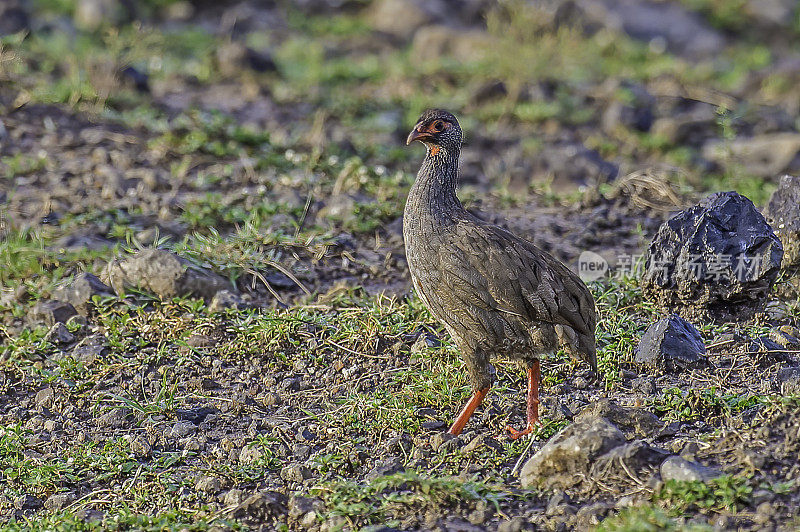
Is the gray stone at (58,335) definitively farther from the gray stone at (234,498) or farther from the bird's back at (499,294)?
the bird's back at (499,294)

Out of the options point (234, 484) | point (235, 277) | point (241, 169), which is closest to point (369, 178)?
point (241, 169)

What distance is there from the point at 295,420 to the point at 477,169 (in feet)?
14.6

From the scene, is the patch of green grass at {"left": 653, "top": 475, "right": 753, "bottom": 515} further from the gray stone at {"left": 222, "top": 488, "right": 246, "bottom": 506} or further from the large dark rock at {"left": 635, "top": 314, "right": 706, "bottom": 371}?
the gray stone at {"left": 222, "top": 488, "right": 246, "bottom": 506}

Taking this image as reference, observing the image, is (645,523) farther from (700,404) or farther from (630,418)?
(700,404)

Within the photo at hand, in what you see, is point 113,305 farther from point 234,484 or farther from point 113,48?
point 113,48

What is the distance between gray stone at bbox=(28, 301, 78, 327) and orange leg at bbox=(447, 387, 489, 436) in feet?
8.75

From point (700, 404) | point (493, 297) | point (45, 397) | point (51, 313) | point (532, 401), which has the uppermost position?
point (493, 297)

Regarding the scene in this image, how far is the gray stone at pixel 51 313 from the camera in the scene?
5.94 metres

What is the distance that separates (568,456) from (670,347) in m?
1.25

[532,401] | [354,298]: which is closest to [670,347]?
[532,401]

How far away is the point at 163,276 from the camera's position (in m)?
6.02

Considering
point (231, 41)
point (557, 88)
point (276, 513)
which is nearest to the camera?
point (276, 513)

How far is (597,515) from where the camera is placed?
3.74 metres

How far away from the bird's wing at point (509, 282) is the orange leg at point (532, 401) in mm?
278
